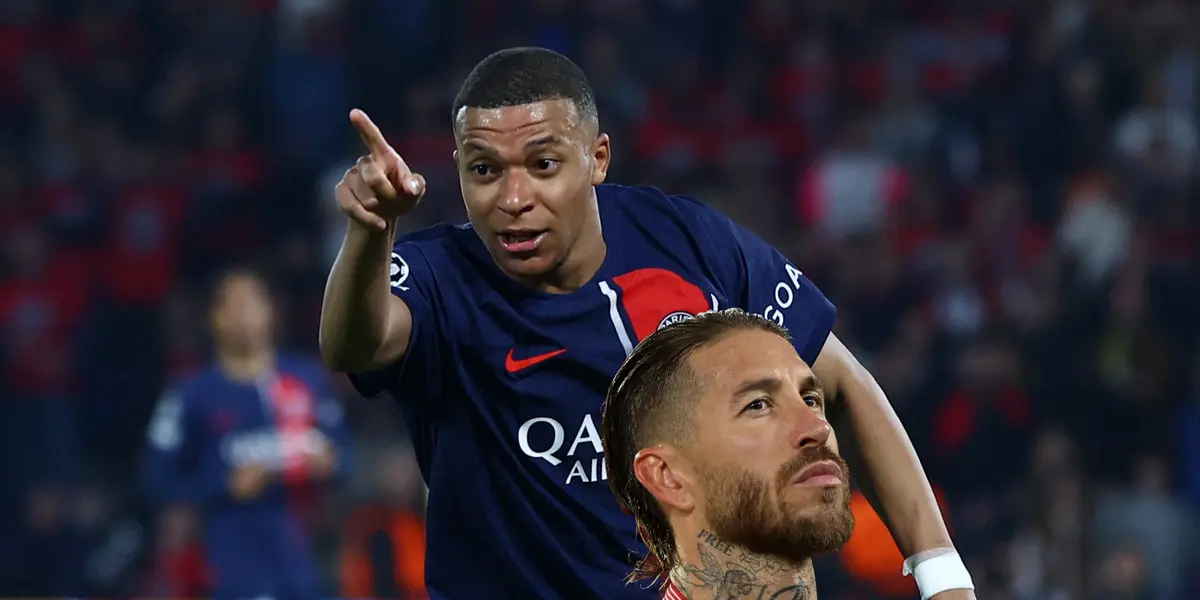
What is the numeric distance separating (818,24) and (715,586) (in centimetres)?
878

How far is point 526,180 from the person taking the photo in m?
3.21

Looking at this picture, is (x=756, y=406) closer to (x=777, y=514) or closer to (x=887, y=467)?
(x=777, y=514)

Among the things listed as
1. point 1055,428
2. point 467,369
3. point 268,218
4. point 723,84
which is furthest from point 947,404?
point 467,369

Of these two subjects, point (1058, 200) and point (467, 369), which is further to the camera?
point (1058, 200)

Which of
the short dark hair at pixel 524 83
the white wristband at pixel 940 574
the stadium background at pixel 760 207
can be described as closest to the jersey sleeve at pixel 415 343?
the short dark hair at pixel 524 83

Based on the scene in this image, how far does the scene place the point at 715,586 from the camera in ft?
8.73

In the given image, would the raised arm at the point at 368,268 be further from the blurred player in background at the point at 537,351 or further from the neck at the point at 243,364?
the neck at the point at 243,364

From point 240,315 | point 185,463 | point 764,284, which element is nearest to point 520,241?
point 764,284

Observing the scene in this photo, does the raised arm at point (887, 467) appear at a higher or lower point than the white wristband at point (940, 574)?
higher

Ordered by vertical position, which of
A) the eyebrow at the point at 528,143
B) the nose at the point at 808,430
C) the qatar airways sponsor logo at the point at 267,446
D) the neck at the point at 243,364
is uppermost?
the neck at the point at 243,364

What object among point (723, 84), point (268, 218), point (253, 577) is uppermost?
point (723, 84)

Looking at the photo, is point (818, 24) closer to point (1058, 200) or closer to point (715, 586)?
point (1058, 200)

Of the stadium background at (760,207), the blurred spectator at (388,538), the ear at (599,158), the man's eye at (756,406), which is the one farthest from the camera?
the stadium background at (760,207)

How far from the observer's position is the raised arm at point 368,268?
9.25 feet
